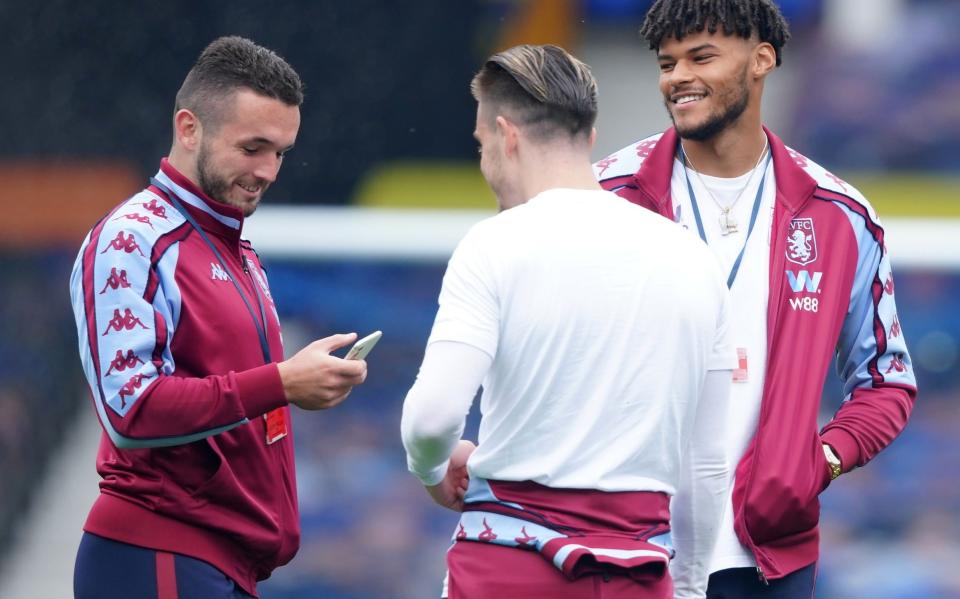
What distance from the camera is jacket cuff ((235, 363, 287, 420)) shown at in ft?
7.70

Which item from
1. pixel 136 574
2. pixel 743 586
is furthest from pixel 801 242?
→ pixel 136 574

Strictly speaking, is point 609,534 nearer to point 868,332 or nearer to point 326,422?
point 868,332

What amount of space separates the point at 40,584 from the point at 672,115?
446 centimetres

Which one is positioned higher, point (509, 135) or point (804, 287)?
point (509, 135)

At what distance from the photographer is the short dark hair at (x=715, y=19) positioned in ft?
8.75

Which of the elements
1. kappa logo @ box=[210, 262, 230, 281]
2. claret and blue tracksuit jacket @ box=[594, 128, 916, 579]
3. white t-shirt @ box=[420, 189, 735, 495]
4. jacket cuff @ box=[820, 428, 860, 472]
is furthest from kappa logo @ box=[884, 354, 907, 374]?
kappa logo @ box=[210, 262, 230, 281]

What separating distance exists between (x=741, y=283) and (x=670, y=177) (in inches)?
9.7

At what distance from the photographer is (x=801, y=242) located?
2.66 metres

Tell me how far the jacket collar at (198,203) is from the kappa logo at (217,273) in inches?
2.9

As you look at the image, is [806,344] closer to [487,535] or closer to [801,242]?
[801,242]

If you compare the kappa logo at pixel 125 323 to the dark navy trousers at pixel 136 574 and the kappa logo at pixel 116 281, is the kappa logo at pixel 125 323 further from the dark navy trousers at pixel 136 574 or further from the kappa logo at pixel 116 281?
the dark navy trousers at pixel 136 574

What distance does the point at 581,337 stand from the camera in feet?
6.77

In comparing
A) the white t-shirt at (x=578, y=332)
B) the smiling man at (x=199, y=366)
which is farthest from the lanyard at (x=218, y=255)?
the white t-shirt at (x=578, y=332)

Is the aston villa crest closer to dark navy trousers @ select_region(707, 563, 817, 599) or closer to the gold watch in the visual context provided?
the gold watch
